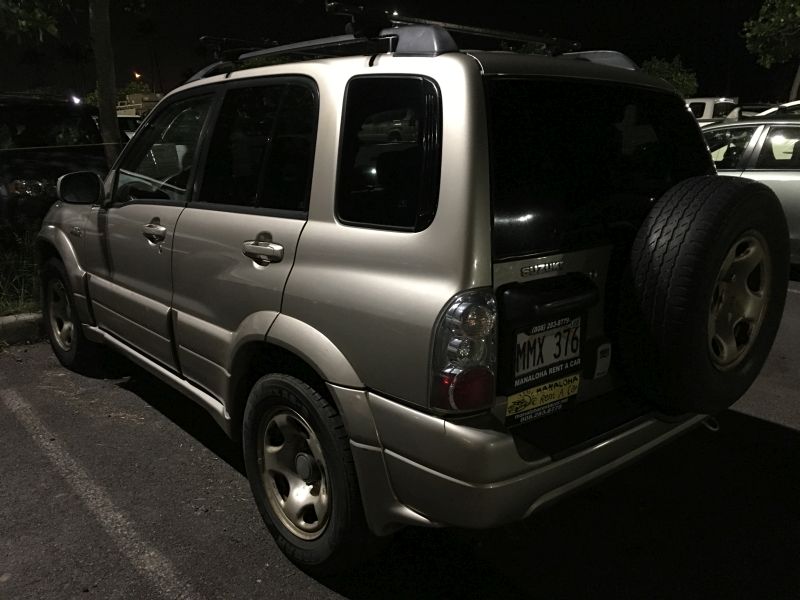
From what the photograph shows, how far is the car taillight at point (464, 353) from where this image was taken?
180 centimetres

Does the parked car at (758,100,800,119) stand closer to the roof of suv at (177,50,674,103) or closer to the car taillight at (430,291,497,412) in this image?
the roof of suv at (177,50,674,103)

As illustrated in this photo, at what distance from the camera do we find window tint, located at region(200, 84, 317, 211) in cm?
237

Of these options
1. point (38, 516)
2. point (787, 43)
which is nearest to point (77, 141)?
point (38, 516)

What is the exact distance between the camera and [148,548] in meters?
2.62

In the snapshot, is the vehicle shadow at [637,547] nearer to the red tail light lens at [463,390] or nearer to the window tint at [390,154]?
the red tail light lens at [463,390]

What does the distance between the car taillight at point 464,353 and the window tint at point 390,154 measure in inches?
11.6

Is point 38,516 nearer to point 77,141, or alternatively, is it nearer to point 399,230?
point 399,230

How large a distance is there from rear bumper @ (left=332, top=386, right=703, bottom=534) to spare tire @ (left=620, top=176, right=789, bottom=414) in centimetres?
28

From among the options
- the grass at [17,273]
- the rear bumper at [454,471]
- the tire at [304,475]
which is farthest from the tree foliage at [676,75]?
the rear bumper at [454,471]

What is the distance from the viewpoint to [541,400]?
2004 mm

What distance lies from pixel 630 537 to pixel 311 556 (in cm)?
131

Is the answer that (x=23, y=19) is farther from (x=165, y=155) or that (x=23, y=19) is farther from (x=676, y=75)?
(x=676, y=75)

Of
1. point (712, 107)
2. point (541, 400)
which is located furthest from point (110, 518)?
point (712, 107)

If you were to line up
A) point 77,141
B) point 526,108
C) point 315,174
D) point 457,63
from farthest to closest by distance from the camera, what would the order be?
1. point 77,141
2. point 315,174
3. point 526,108
4. point 457,63
